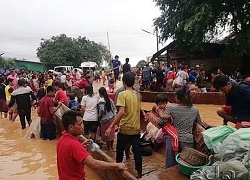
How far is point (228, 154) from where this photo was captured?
3420 mm

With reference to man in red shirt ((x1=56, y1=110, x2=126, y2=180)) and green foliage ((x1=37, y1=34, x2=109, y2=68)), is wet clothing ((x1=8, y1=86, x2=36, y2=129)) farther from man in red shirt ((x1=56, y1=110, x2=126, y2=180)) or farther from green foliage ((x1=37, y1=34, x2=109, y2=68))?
green foliage ((x1=37, y1=34, x2=109, y2=68))

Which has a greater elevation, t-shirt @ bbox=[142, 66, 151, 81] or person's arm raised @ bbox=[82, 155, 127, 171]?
t-shirt @ bbox=[142, 66, 151, 81]

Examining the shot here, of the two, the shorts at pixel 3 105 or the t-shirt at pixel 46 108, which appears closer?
the t-shirt at pixel 46 108

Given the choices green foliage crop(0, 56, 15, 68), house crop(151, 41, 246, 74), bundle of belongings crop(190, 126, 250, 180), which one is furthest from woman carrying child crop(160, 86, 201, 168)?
green foliage crop(0, 56, 15, 68)

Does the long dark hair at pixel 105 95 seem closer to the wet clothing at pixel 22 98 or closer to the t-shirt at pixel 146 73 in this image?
the wet clothing at pixel 22 98

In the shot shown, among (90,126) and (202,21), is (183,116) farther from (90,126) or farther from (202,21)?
(202,21)

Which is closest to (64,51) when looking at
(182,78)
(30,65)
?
(30,65)

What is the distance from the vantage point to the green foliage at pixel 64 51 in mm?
47719

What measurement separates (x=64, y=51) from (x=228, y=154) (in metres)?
46.0

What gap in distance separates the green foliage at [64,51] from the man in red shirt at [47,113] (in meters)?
39.1

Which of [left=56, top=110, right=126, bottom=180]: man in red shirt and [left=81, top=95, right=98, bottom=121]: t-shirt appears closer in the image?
[left=56, top=110, right=126, bottom=180]: man in red shirt

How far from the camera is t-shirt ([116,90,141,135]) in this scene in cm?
490

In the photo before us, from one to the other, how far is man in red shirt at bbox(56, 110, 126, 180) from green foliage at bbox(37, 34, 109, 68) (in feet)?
149

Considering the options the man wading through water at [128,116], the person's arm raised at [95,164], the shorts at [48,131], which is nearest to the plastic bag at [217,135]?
the person's arm raised at [95,164]
